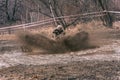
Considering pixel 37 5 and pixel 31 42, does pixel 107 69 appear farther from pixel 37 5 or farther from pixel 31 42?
pixel 37 5

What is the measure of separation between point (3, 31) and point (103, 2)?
30.0ft

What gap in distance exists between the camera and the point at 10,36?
29.0m

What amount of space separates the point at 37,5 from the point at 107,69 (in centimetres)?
2353

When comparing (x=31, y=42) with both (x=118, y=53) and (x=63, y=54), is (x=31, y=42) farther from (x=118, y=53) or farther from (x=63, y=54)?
(x=118, y=53)

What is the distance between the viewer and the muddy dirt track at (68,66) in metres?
10.6

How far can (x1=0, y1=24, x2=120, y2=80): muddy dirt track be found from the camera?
1063 cm

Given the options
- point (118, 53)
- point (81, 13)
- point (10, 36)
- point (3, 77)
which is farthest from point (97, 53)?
point (81, 13)

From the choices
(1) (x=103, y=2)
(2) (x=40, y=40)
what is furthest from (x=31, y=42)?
(1) (x=103, y=2)

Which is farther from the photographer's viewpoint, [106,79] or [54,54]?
[54,54]

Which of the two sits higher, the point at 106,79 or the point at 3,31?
the point at 106,79

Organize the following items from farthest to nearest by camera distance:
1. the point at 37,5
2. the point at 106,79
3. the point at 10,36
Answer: the point at 37,5, the point at 10,36, the point at 106,79

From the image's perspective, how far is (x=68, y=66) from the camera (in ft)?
40.7

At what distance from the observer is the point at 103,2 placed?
3041 cm

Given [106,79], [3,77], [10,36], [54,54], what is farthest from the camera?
[10,36]
